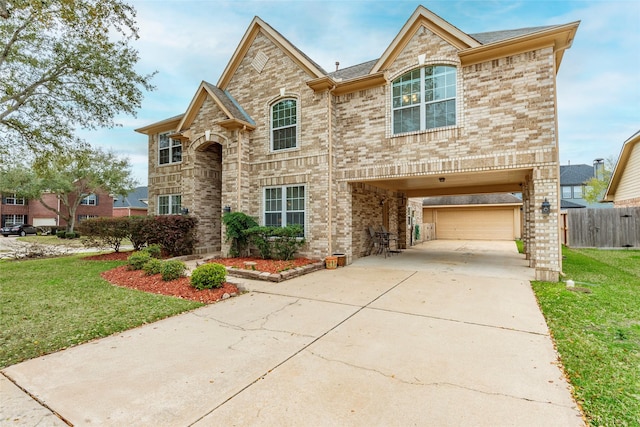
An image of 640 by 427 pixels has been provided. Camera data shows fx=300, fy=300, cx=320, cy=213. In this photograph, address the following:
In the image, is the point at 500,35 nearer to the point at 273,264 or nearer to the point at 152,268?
the point at 273,264

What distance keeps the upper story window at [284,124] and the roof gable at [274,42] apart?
130cm

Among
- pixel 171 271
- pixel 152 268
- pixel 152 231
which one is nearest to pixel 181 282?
pixel 171 271

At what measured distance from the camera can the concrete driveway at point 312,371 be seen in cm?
243

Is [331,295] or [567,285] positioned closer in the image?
[331,295]

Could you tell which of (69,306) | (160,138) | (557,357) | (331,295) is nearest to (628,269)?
(557,357)

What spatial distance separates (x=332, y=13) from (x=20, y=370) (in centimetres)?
1378

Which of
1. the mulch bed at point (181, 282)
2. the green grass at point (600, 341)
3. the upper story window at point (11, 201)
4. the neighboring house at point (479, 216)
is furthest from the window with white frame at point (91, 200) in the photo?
the green grass at point (600, 341)

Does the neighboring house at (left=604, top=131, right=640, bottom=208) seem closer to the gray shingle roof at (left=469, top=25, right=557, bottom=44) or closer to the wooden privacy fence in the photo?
the wooden privacy fence

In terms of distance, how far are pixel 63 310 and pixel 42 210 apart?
4622 cm

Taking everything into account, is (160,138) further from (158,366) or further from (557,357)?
(557,357)

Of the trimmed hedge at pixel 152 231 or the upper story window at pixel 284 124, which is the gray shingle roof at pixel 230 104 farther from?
the trimmed hedge at pixel 152 231

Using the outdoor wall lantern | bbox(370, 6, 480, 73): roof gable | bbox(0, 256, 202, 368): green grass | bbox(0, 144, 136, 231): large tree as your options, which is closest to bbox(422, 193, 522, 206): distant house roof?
the outdoor wall lantern

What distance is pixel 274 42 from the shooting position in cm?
1145

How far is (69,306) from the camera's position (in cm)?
542
